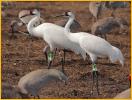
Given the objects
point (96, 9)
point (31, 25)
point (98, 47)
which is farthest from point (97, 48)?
point (96, 9)

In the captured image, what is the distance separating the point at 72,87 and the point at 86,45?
0.90 meters

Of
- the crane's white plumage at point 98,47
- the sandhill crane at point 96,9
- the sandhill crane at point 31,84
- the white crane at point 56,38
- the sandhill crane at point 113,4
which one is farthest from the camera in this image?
the sandhill crane at point 113,4

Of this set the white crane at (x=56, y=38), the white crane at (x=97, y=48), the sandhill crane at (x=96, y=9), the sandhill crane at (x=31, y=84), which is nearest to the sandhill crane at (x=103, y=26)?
the sandhill crane at (x=96, y=9)

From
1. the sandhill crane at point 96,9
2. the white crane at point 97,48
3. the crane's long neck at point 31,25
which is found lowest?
the white crane at point 97,48

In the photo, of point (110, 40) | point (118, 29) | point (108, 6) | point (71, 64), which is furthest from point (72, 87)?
point (108, 6)

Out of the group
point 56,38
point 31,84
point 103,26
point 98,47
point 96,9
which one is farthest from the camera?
point 96,9

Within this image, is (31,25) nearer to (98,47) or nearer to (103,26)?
(98,47)

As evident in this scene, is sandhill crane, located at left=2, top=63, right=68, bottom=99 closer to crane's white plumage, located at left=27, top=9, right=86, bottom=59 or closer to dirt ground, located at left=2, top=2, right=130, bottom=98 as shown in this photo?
dirt ground, located at left=2, top=2, right=130, bottom=98

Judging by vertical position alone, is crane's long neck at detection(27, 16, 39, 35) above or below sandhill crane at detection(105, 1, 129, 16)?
below

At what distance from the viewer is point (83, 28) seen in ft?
57.3

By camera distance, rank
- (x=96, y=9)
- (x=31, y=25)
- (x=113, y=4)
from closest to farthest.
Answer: (x=31, y=25), (x=96, y=9), (x=113, y=4)

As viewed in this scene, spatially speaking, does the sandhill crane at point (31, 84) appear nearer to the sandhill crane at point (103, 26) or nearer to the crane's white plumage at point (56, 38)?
the crane's white plumage at point (56, 38)

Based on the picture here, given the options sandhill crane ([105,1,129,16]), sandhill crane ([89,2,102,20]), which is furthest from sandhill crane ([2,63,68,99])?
sandhill crane ([105,1,129,16])

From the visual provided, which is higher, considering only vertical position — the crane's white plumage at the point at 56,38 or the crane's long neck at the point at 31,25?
the crane's long neck at the point at 31,25
